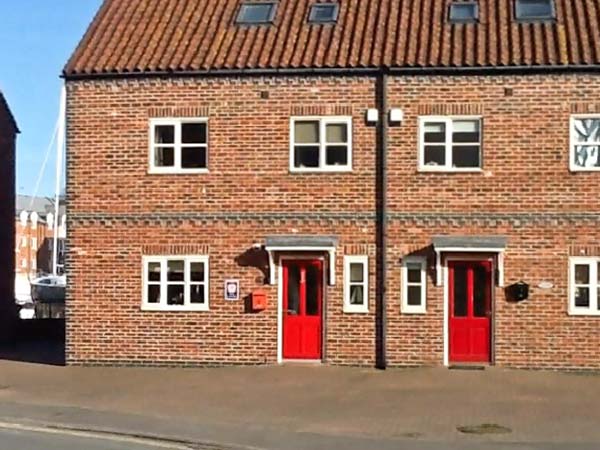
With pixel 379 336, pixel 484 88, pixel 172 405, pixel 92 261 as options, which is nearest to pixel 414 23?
pixel 484 88

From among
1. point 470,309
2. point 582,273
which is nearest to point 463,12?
point 582,273

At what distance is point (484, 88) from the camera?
26.1m

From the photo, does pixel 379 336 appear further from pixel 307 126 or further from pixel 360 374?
pixel 307 126

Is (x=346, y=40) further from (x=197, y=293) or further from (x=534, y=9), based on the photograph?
(x=197, y=293)

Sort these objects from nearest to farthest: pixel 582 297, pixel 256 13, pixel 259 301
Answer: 1. pixel 582 297
2. pixel 259 301
3. pixel 256 13

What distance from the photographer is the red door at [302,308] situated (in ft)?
86.9

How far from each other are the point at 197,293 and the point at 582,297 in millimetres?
8481

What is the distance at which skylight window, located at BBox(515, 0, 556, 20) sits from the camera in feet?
89.8

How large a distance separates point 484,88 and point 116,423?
12.2 metres

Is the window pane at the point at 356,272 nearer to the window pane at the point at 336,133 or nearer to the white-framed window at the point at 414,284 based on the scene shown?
the white-framed window at the point at 414,284

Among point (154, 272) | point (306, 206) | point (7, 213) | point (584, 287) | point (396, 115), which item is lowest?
point (584, 287)

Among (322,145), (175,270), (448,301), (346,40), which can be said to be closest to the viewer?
(448,301)

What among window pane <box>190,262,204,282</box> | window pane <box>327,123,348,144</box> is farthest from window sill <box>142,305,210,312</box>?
window pane <box>327,123,348,144</box>

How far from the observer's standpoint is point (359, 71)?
2634 centimetres
